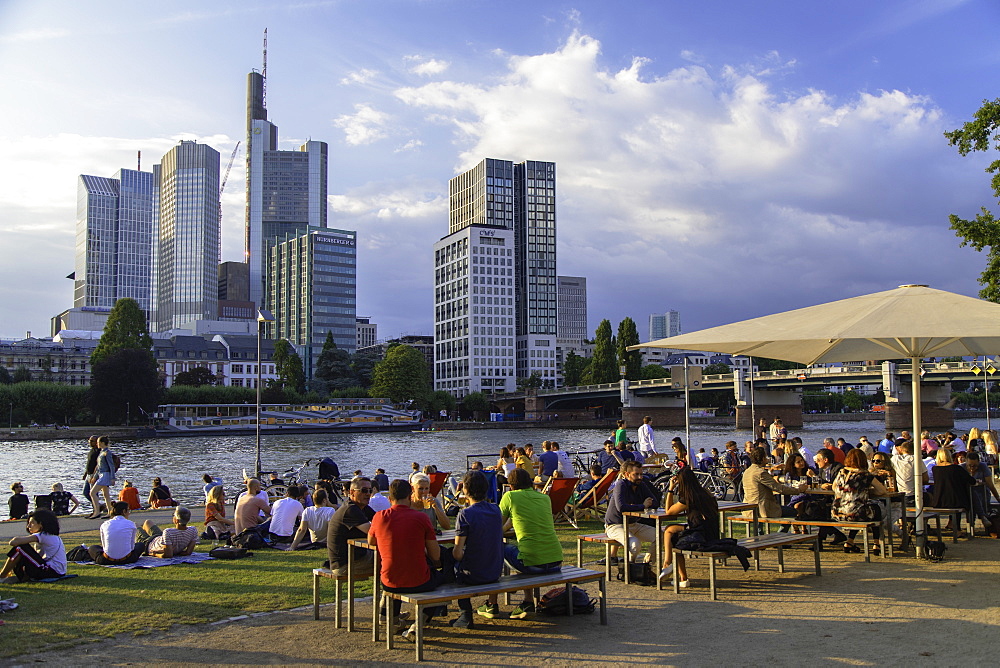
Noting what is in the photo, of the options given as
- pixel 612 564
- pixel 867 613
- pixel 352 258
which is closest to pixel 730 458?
pixel 612 564

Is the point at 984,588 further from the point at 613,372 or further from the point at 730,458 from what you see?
the point at 613,372

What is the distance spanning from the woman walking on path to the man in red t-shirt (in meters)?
12.8

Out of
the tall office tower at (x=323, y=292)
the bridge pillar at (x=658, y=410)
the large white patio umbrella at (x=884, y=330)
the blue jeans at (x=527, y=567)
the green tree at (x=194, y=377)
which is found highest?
the tall office tower at (x=323, y=292)

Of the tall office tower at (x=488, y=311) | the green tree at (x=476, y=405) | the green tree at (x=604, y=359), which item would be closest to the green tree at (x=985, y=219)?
the green tree at (x=604, y=359)

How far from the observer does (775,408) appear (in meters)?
89.2

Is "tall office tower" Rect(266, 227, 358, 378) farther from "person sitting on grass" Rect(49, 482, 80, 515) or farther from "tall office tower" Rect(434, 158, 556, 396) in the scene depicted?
"person sitting on grass" Rect(49, 482, 80, 515)

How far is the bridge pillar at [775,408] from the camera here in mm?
88125

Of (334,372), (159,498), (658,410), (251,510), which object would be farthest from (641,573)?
(334,372)

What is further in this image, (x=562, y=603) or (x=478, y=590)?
(x=562, y=603)

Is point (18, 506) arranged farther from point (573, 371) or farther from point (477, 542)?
point (573, 371)

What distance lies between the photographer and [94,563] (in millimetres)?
10211

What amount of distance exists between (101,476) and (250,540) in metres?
7.77

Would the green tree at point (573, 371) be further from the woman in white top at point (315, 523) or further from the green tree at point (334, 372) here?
the woman in white top at point (315, 523)

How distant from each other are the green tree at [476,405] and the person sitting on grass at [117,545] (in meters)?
111
